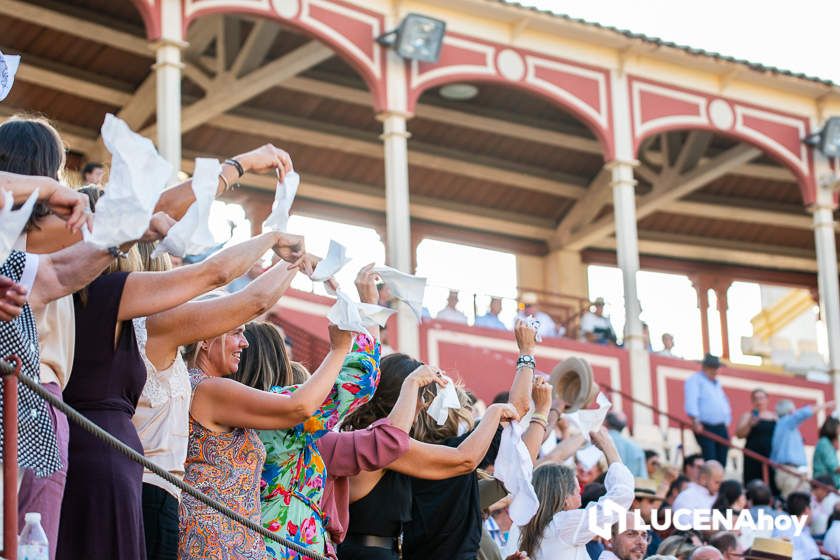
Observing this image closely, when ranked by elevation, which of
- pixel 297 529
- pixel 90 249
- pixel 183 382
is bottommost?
pixel 297 529

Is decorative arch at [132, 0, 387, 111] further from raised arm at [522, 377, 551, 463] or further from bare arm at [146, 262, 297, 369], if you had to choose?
bare arm at [146, 262, 297, 369]

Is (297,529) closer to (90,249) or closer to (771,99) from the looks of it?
(90,249)

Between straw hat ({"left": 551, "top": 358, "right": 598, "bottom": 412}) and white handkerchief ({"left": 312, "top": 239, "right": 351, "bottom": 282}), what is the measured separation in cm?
266

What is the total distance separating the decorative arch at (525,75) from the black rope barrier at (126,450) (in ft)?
37.6

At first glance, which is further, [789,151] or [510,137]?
[510,137]

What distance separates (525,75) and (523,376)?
11.1 metres

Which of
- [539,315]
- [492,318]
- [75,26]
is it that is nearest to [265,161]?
[75,26]

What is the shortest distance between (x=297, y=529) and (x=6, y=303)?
1544 mm

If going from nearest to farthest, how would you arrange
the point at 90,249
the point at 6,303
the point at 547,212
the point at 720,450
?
the point at 6,303
the point at 90,249
the point at 720,450
the point at 547,212

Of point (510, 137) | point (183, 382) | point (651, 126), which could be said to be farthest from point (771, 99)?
point (183, 382)

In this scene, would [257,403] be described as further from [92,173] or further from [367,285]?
[92,173]

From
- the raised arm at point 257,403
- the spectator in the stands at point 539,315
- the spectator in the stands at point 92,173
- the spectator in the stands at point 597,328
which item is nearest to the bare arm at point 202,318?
the raised arm at point 257,403

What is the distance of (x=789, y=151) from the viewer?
59.0ft

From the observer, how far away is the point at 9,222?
3.28 meters
